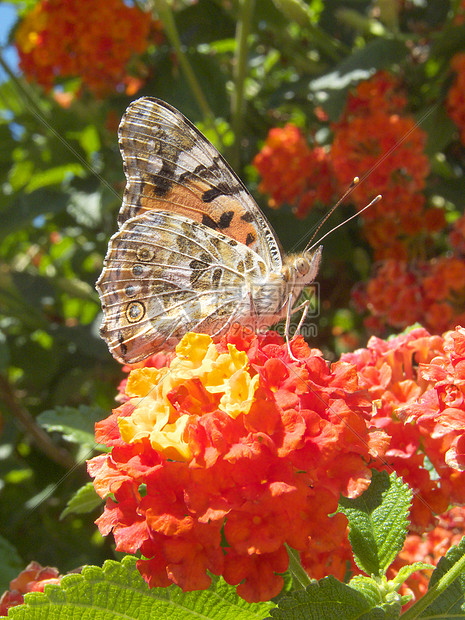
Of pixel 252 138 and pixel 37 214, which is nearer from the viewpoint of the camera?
pixel 37 214

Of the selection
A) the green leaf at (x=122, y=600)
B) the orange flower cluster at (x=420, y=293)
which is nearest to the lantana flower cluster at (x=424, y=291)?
the orange flower cluster at (x=420, y=293)

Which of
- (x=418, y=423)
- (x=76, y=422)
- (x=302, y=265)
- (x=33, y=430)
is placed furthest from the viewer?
(x=33, y=430)

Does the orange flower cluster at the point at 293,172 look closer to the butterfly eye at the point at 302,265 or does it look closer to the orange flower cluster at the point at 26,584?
the butterfly eye at the point at 302,265

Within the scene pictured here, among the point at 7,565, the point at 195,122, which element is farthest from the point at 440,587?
the point at 195,122

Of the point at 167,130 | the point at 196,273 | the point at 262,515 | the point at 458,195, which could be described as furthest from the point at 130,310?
the point at 458,195

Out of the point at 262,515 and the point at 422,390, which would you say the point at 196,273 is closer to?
the point at 422,390

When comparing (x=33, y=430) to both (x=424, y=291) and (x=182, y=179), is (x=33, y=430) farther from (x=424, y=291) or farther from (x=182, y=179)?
(x=424, y=291)
